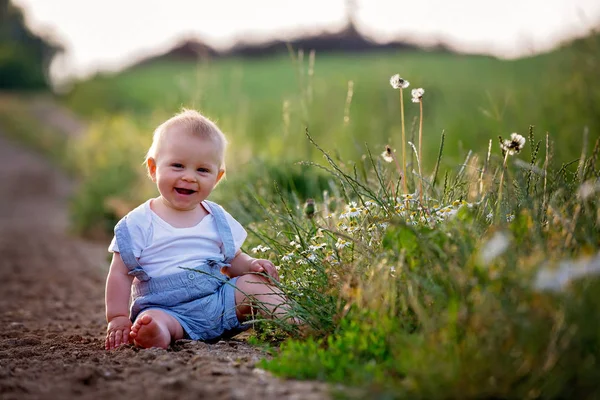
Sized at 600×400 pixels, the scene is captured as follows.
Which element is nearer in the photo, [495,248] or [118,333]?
[495,248]

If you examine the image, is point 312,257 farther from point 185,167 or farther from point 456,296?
point 456,296

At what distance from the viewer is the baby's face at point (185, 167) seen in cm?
310

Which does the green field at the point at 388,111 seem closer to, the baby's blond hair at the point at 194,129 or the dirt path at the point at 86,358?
the baby's blond hair at the point at 194,129

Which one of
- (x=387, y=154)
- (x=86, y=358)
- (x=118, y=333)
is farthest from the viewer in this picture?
(x=387, y=154)

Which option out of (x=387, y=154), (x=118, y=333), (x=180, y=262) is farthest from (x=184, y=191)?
(x=387, y=154)

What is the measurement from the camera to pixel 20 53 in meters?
37.6

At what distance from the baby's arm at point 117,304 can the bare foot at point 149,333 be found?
12 centimetres

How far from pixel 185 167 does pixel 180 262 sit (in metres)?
0.43

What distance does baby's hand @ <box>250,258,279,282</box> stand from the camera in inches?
122

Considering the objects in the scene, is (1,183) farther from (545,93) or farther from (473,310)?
(473,310)

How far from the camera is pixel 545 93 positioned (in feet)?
27.1

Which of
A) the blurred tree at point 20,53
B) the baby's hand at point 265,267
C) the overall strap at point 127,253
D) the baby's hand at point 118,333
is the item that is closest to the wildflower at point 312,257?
the baby's hand at point 265,267

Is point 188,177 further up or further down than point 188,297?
further up

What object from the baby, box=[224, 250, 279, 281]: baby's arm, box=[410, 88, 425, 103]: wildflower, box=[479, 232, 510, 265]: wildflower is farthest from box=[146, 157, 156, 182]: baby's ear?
box=[479, 232, 510, 265]: wildflower
